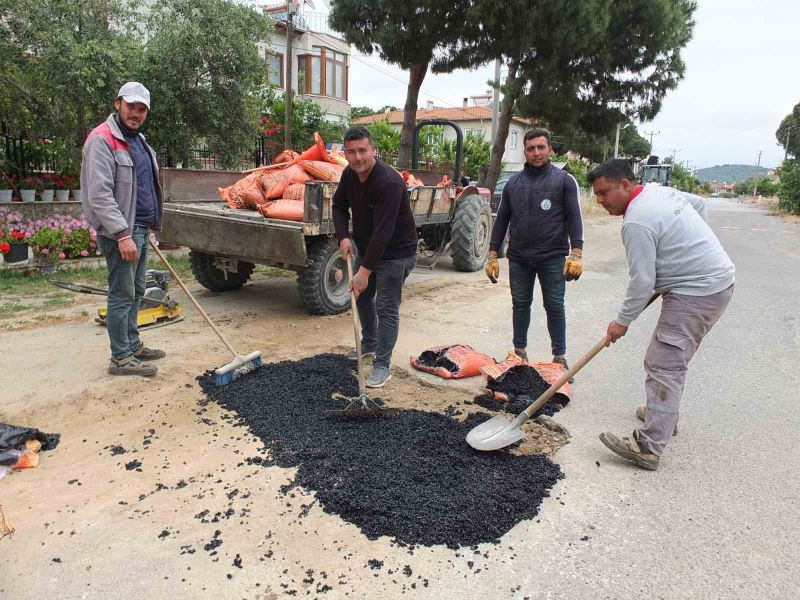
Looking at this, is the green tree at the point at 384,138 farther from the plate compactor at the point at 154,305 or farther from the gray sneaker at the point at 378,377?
the gray sneaker at the point at 378,377

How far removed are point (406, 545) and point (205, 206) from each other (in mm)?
4948

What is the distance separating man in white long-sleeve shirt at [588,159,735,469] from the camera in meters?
2.99

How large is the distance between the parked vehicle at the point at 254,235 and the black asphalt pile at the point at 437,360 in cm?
162

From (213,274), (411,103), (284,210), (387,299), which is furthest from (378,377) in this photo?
(411,103)

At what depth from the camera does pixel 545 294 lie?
4398mm

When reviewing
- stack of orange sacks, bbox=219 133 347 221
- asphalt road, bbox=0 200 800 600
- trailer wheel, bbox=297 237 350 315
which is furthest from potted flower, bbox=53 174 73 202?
trailer wheel, bbox=297 237 350 315

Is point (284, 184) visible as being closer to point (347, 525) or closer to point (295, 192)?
point (295, 192)

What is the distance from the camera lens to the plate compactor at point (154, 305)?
17.8 ft

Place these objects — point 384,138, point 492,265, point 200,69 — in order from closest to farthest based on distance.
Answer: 1. point 492,265
2. point 200,69
3. point 384,138

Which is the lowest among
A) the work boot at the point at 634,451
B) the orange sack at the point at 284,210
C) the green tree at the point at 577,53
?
the work boot at the point at 634,451

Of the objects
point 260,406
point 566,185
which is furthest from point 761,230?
point 260,406

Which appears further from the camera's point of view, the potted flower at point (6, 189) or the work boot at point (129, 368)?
the potted flower at point (6, 189)

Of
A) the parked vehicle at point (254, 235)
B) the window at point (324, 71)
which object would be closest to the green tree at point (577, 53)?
the parked vehicle at point (254, 235)

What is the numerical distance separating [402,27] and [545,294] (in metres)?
10.7
